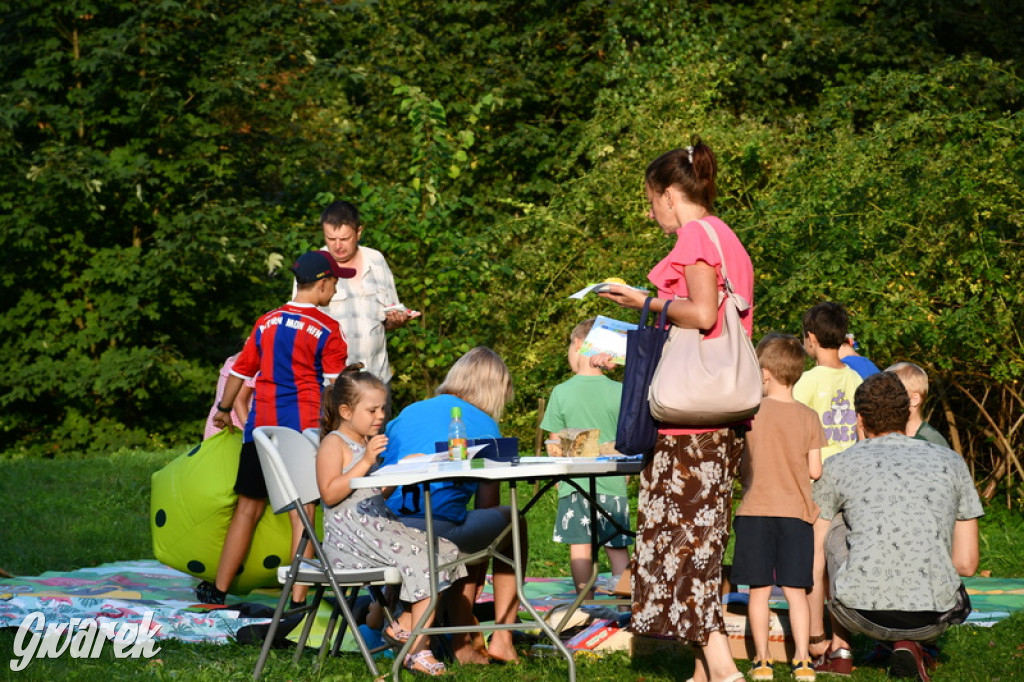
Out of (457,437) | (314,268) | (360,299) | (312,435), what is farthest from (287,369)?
(457,437)

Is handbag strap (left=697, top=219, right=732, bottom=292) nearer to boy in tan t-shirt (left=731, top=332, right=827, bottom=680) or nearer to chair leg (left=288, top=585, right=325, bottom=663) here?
boy in tan t-shirt (left=731, top=332, right=827, bottom=680)

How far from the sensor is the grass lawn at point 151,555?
181 inches

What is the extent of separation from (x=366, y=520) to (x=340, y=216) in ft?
7.93

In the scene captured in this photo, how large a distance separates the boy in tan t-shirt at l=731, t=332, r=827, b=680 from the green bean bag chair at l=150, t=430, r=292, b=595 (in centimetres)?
246

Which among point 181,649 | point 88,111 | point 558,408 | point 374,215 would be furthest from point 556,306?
point 88,111

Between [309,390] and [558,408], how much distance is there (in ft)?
4.25

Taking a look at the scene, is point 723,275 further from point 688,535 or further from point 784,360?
point 784,360

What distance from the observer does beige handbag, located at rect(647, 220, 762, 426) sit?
392cm

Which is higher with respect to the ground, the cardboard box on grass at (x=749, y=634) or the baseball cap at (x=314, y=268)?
the baseball cap at (x=314, y=268)

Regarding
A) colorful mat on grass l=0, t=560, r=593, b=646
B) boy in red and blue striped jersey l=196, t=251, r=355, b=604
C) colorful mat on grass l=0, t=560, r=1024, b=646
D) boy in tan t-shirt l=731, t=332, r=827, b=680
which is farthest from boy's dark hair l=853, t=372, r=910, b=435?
boy in red and blue striped jersey l=196, t=251, r=355, b=604

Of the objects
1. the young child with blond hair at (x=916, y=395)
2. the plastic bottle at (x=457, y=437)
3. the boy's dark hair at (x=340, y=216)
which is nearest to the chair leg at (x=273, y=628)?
the plastic bottle at (x=457, y=437)

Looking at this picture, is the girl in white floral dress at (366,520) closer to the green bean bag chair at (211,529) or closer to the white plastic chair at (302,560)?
the white plastic chair at (302,560)

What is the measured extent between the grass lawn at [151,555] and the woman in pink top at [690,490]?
0.77m

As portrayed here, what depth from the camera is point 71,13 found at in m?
16.3
